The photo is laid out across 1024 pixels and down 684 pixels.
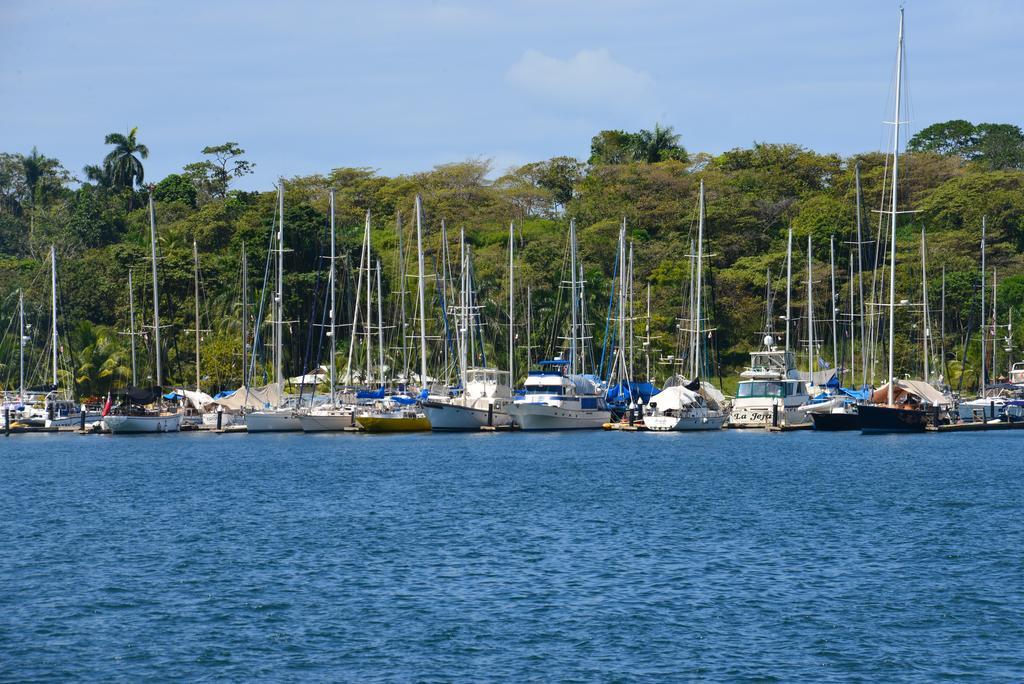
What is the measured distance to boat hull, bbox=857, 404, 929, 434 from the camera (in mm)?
67300

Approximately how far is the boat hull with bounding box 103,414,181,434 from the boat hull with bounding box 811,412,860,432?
121 feet

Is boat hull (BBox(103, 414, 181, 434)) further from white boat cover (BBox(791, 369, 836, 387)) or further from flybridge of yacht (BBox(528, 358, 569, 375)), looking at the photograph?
white boat cover (BBox(791, 369, 836, 387))

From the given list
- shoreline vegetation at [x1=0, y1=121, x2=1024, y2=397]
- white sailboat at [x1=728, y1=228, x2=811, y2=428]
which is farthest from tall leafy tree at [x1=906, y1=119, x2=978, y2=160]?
white sailboat at [x1=728, y1=228, x2=811, y2=428]

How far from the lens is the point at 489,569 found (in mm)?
32062

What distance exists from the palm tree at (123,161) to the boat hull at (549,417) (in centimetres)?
6976

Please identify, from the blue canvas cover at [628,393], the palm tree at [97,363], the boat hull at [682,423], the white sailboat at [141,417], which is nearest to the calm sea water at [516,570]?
the boat hull at [682,423]

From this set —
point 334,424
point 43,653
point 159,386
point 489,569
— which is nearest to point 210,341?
point 159,386

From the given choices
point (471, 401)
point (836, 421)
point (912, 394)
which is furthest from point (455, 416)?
point (912, 394)

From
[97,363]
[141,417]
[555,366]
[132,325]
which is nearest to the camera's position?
[141,417]

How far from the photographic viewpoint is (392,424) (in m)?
75.4

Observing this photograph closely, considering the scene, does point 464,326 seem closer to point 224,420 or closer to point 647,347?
point 224,420

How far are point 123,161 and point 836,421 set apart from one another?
276 feet

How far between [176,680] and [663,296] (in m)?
82.9

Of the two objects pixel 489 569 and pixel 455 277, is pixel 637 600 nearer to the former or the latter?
pixel 489 569
